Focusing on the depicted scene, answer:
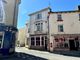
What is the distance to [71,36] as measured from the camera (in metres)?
30.0

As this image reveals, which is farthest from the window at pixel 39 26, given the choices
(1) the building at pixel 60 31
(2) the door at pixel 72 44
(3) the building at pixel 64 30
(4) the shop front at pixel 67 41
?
(2) the door at pixel 72 44

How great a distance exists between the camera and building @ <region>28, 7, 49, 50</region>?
1316 inches

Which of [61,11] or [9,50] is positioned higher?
[61,11]

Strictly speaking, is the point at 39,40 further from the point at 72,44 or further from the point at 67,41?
the point at 72,44

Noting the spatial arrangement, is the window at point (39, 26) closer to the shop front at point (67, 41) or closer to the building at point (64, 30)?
the building at point (64, 30)

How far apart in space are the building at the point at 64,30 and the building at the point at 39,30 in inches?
86.6

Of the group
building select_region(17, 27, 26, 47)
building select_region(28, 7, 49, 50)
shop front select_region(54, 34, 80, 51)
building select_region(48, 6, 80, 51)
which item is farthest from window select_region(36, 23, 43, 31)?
building select_region(17, 27, 26, 47)

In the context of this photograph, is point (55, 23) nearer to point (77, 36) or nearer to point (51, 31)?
point (51, 31)

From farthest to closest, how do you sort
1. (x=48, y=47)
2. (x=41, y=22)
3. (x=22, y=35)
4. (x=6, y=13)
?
(x=22, y=35)
(x=41, y=22)
(x=48, y=47)
(x=6, y=13)

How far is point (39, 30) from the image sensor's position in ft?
113

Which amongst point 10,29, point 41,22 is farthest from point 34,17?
point 10,29

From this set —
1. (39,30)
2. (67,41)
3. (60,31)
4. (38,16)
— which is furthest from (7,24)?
(38,16)

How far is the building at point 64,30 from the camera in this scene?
30094 mm

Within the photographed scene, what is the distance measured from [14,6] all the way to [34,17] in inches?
526
